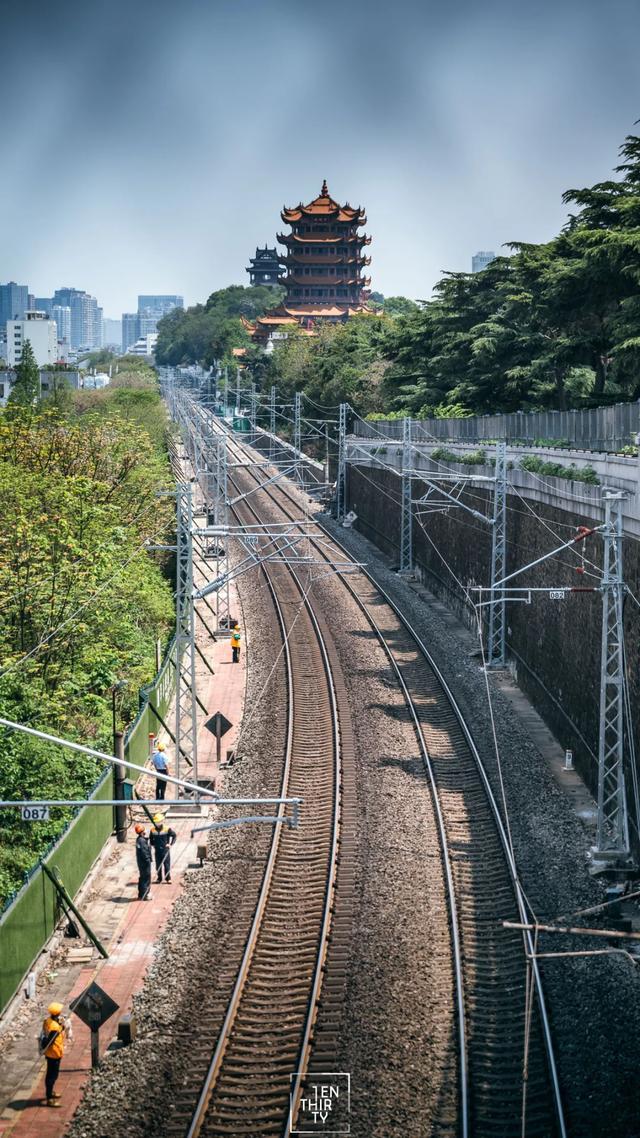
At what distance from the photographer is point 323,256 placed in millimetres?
145125

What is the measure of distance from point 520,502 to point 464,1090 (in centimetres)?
2260

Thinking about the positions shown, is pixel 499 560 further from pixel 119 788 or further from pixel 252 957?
pixel 252 957

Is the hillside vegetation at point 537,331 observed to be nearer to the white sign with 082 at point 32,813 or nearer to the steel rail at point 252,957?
the steel rail at point 252,957

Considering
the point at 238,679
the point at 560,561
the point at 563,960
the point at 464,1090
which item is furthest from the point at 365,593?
the point at 464,1090

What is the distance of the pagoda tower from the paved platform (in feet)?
407

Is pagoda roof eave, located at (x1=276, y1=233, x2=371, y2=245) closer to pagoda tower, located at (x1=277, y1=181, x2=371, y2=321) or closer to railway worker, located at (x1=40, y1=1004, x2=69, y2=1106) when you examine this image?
pagoda tower, located at (x1=277, y1=181, x2=371, y2=321)

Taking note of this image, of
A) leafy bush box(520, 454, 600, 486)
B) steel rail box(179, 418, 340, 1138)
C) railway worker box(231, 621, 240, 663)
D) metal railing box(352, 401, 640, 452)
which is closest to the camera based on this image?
steel rail box(179, 418, 340, 1138)

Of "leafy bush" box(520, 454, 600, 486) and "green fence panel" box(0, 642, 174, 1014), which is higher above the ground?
"leafy bush" box(520, 454, 600, 486)

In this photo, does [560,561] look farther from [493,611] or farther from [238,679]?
[238,679]

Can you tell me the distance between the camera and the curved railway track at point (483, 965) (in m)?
14.0

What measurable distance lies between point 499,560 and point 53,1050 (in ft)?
79.3

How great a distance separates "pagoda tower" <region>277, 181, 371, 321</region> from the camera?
144750 mm

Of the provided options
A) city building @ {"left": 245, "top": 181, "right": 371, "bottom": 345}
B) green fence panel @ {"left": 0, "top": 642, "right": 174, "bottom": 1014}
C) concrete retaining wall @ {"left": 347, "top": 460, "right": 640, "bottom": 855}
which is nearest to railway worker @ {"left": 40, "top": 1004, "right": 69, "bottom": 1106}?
green fence panel @ {"left": 0, "top": 642, "right": 174, "bottom": 1014}

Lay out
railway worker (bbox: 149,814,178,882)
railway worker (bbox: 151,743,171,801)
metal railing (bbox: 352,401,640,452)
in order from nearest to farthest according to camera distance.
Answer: railway worker (bbox: 149,814,178,882)
railway worker (bbox: 151,743,171,801)
metal railing (bbox: 352,401,640,452)
